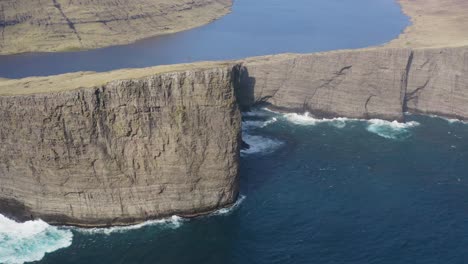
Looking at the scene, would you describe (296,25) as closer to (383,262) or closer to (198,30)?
(198,30)

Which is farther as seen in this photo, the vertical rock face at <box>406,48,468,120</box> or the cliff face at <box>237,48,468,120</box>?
the vertical rock face at <box>406,48,468,120</box>

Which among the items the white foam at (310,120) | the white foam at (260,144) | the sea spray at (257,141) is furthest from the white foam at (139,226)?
the white foam at (310,120)

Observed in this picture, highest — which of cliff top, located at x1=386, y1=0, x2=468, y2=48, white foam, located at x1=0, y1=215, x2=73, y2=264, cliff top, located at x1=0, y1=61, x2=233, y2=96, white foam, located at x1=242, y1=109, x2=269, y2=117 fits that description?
cliff top, located at x1=386, y1=0, x2=468, y2=48

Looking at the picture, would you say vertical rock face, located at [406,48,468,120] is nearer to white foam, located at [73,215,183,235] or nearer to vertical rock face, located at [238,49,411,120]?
vertical rock face, located at [238,49,411,120]

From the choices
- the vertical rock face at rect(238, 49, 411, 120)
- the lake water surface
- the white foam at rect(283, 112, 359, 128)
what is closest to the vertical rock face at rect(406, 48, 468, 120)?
the vertical rock face at rect(238, 49, 411, 120)

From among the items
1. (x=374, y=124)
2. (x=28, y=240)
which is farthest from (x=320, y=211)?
(x=28, y=240)

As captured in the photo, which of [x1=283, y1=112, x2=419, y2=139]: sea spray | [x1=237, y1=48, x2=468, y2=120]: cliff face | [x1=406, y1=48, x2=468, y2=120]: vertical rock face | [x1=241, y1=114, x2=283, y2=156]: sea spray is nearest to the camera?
[x1=241, y1=114, x2=283, y2=156]: sea spray

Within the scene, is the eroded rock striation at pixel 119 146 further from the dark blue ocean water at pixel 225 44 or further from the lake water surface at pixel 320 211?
the dark blue ocean water at pixel 225 44
